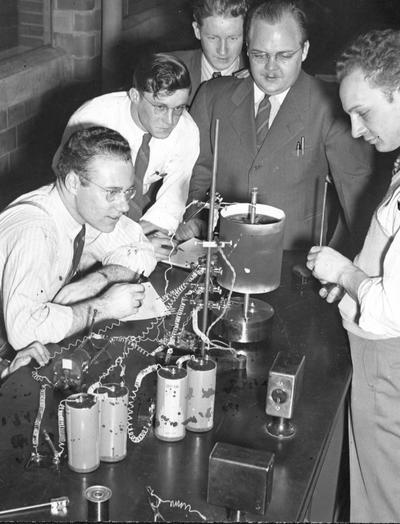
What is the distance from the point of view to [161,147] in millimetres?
3590

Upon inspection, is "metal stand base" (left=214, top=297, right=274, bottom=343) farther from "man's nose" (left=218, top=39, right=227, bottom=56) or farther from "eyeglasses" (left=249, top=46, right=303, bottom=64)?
"man's nose" (left=218, top=39, right=227, bottom=56)

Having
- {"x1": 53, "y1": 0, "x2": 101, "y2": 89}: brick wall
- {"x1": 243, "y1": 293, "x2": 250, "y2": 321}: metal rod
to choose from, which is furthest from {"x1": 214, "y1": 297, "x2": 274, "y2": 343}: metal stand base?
{"x1": 53, "y1": 0, "x2": 101, "y2": 89}: brick wall

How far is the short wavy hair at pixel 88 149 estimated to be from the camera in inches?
109

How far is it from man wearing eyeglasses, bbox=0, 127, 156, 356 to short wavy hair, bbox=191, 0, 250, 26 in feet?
4.06

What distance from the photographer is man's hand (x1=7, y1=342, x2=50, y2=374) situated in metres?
2.39

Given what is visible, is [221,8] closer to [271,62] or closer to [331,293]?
[271,62]

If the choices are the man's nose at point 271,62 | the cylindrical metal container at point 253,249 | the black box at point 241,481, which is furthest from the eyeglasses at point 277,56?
the black box at point 241,481

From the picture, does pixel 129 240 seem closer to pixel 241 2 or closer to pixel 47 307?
pixel 47 307

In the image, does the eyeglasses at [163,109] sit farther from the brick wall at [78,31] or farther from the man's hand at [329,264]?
the brick wall at [78,31]

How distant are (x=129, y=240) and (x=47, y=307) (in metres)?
0.66

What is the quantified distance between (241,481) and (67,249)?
1299 millimetres

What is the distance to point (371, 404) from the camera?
246 centimetres

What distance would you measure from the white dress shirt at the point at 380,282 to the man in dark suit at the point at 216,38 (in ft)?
5.35

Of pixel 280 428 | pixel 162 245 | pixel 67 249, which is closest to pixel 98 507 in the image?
pixel 280 428
